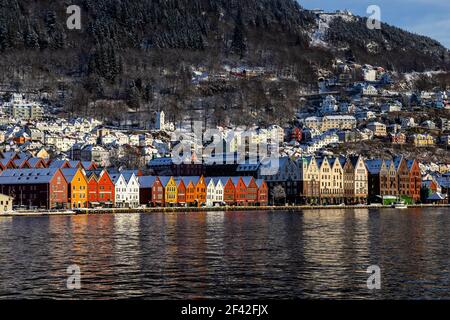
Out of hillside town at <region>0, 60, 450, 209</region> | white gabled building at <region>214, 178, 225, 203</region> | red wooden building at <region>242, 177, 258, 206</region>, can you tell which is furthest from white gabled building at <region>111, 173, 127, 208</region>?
red wooden building at <region>242, 177, 258, 206</region>

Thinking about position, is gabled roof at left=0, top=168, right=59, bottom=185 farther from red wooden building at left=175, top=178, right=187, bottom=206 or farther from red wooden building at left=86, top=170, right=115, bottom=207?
red wooden building at left=175, top=178, right=187, bottom=206

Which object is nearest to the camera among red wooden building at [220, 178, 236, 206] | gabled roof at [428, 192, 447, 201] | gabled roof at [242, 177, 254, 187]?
red wooden building at [220, 178, 236, 206]

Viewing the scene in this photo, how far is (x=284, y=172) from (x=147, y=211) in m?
40.7

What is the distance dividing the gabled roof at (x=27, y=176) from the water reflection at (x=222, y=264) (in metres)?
49.7

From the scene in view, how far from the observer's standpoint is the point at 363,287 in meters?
30.0

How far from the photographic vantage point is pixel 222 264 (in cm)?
3728

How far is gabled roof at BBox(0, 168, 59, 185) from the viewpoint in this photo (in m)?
108

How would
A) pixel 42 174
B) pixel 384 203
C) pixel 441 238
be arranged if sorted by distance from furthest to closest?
pixel 384 203, pixel 42 174, pixel 441 238

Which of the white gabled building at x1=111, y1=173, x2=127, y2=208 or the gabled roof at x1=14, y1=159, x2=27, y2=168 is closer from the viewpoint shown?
the white gabled building at x1=111, y1=173, x2=127, y2=208

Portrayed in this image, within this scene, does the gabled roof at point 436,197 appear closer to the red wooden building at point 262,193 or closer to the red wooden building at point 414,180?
the red wooden building at point 414,180

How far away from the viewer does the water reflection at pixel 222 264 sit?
29.1 m

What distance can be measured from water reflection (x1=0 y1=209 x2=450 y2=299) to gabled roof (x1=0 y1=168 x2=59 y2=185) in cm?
4972

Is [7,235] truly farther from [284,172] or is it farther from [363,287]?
[284,172]

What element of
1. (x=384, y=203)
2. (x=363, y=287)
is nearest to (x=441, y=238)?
(x=363, y=287)
